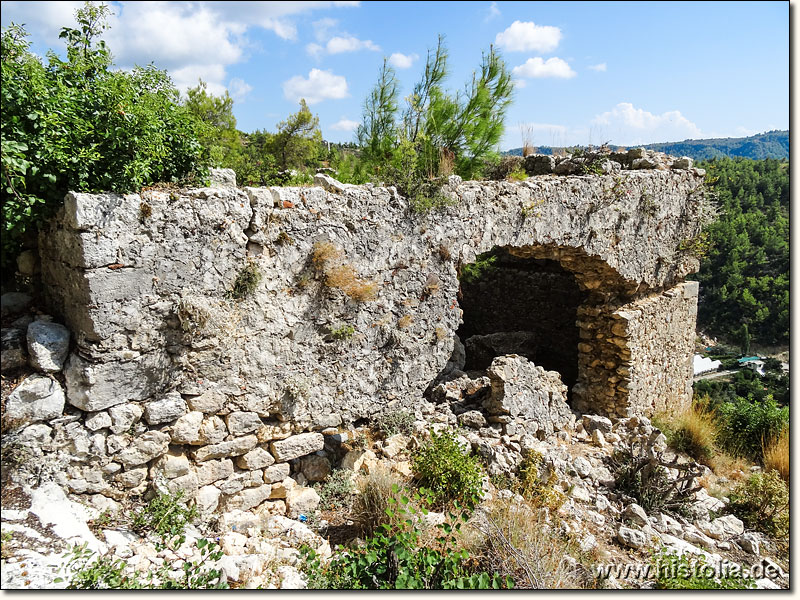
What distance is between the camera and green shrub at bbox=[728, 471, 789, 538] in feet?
16.6

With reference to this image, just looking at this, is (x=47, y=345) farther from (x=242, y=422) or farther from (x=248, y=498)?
(x=248, y=498)

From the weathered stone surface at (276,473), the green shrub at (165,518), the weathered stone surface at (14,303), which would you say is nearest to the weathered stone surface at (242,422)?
the weathered stone surface at (276,473)

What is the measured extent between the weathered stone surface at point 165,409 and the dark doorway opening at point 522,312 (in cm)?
543

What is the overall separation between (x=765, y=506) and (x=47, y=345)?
20.9 feet

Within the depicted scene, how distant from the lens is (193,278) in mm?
3477

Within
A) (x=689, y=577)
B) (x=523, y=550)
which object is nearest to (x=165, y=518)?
(x=523, y=550)

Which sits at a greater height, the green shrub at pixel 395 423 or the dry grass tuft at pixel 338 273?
the dry grass tuft at pixel 338 273

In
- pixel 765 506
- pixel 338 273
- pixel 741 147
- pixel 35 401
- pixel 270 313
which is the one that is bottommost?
pixel 765 506

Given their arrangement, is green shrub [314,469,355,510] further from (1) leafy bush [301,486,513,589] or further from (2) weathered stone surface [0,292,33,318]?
(2) weathered stone surface [0,292,33,318]

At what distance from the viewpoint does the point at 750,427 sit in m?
7.68

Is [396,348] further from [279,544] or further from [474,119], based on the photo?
[474,119]

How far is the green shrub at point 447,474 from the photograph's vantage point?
413 cm

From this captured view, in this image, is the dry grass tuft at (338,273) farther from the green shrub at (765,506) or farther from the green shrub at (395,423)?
the green shrub at (765,506)

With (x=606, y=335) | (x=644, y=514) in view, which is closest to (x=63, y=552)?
(x=644, y=514)
